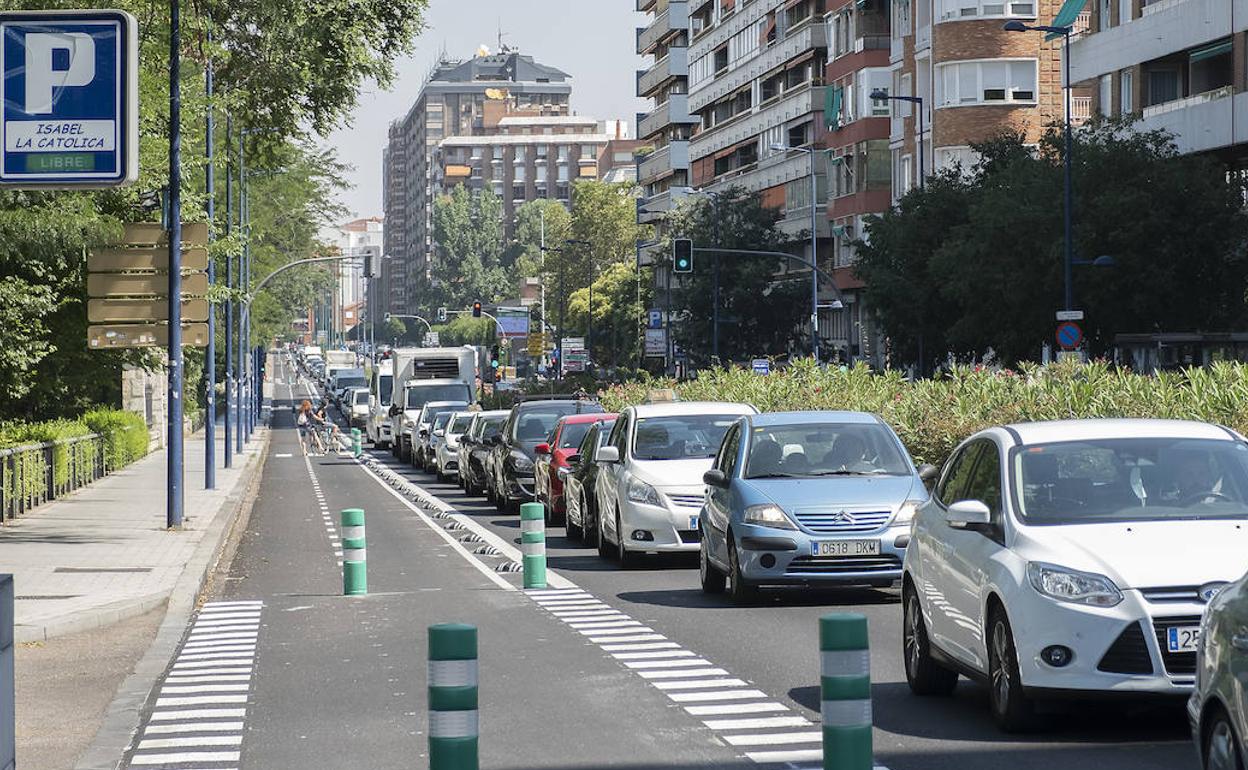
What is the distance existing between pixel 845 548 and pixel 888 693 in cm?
533

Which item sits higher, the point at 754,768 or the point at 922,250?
the point at 922,250

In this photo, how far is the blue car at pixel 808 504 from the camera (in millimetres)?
17625

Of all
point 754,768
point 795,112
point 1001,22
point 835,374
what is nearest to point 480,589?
point 754,768

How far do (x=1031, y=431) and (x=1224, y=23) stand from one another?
44.9m

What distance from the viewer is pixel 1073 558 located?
10336 millimetres

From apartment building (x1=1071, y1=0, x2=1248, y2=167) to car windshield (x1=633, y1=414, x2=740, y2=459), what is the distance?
32071 millimetres

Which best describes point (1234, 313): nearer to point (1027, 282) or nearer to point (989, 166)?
point (1027, 282)

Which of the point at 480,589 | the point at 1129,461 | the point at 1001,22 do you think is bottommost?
the point at 480,589

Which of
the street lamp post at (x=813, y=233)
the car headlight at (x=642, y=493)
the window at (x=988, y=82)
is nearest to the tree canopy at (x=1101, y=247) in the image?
the window at (x=988, y=82)

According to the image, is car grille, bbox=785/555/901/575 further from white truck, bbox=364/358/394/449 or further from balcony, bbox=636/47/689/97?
balcony, bbox=636/47/689/97

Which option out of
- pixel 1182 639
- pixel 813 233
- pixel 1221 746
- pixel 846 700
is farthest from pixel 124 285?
pixel 813 233

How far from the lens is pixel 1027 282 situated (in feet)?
186

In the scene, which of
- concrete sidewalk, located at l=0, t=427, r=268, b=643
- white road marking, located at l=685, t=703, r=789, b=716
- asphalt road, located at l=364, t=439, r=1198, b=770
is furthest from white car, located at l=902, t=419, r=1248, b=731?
concrete sidewalk, located at l=0, t=427, r=268, b=643

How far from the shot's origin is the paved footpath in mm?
10430
